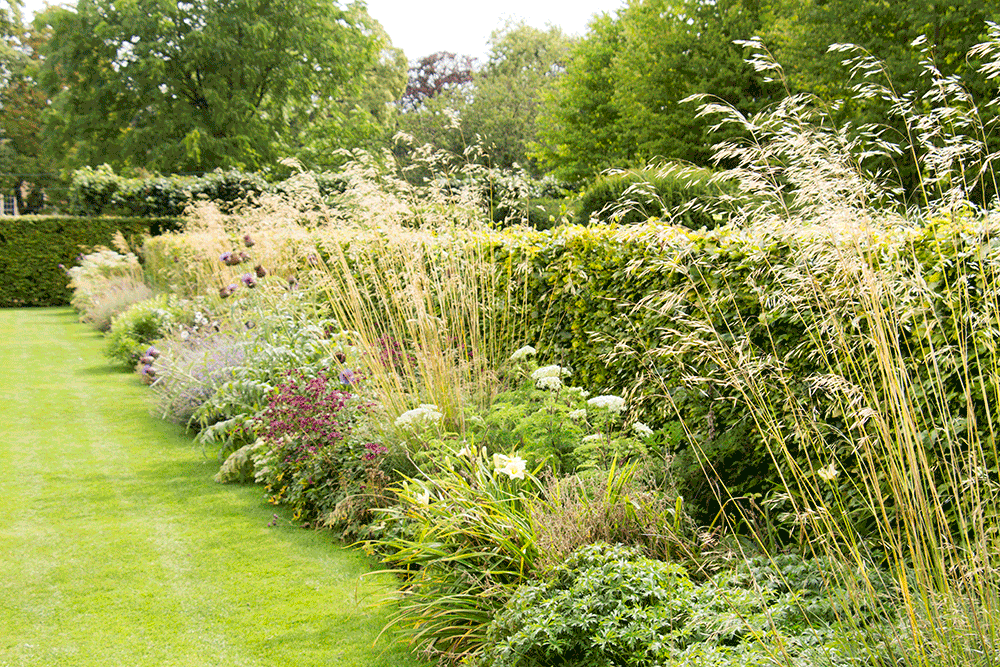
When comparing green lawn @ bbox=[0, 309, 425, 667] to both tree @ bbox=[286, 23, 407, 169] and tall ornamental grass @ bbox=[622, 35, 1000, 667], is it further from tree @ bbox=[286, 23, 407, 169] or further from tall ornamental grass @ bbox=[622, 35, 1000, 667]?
tree @ bbox=[286, 23, 407, 169]

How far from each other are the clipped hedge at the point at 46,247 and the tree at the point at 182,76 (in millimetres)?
5465

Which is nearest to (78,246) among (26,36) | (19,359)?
(19,359)

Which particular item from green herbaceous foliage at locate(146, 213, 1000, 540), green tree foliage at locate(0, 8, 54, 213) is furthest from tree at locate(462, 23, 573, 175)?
green herbaceous foliage at locate(146, 213, 1000, 540)

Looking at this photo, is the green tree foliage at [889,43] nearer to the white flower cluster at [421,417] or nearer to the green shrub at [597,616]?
the white flower cluster at [421,417]

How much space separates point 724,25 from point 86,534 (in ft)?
57.4

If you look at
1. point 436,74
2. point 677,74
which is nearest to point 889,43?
point 677,74

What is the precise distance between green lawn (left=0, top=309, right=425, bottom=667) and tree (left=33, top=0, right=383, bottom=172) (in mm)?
18389

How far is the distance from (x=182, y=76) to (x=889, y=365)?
2552 centimetres

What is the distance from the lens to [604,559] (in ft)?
7.95

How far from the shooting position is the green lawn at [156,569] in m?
2.89

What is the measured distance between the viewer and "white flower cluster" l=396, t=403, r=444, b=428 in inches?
146

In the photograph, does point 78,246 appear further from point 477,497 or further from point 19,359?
point 477,497

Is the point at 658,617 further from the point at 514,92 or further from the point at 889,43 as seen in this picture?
the point at 514,92

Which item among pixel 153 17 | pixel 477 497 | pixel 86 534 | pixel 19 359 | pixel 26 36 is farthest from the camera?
pixel 26 36
